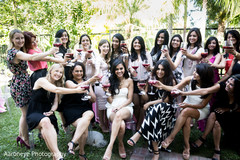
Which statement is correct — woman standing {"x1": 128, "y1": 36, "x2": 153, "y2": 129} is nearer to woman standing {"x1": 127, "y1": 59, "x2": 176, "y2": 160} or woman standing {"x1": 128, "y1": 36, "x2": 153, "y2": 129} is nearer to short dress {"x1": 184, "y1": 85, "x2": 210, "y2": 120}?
woman standing {"x1": 127, "y1": 59, "x2": 176, "y2": 160}

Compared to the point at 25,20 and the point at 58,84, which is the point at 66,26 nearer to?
the point at 25,20

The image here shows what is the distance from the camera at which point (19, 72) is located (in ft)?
10.4

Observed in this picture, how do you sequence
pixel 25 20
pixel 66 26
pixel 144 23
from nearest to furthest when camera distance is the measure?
1. pixel 66 26
2. pixel 25 20
3. pixel 144 23

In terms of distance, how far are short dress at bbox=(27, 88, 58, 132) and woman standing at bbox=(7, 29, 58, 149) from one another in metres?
0.31

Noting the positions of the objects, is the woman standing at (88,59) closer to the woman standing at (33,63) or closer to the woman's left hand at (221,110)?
the woman standing at (33,63)

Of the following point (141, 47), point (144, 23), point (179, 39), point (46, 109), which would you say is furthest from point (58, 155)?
point (144, 23)

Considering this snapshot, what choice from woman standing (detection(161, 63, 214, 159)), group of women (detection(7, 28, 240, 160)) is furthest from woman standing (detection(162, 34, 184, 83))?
woman standing (detection(161, 63, 214, 159))

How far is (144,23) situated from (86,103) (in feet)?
33.6

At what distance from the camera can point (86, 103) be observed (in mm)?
3361

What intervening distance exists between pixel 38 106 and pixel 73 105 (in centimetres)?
58

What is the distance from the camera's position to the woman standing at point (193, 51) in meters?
3.69

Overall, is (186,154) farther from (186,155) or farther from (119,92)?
(119,92)

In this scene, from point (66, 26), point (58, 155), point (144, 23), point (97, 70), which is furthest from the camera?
point (144, 23)

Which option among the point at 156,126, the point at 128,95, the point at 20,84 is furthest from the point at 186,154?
the point at 20,84
